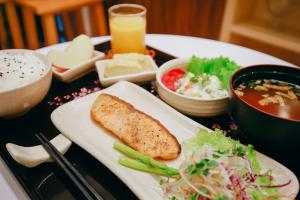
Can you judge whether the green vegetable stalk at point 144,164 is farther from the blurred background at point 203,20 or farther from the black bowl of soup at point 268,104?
the blurred background at point 203,20

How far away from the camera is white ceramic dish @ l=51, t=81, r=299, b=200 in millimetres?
927

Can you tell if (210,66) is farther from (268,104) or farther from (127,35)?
(127,35)

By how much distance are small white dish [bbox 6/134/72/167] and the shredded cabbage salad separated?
409 millimetres

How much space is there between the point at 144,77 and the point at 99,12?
2.36 meters

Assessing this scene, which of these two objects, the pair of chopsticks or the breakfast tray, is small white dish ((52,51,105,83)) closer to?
the breakfast tray

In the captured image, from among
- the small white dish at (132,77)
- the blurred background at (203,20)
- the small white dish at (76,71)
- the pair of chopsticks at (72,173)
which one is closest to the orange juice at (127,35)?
the small white dish at (76,71)

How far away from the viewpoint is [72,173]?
3.04 ft

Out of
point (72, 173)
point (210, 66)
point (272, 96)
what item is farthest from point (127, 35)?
point (72, 173)

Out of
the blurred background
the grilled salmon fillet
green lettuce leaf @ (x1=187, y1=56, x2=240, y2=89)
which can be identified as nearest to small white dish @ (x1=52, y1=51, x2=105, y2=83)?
the grilled salmon fillet

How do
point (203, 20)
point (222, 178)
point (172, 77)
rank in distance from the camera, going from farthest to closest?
point (203, 20), point (172, 77), point (222, 178)

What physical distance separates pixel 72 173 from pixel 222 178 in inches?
18.7

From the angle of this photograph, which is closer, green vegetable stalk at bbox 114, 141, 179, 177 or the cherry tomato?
green vegetable stalk at bbox 114, 141, 179, 177

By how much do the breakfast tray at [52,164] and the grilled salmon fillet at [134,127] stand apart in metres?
0.15

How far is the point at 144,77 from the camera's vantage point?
1528 millimetres
